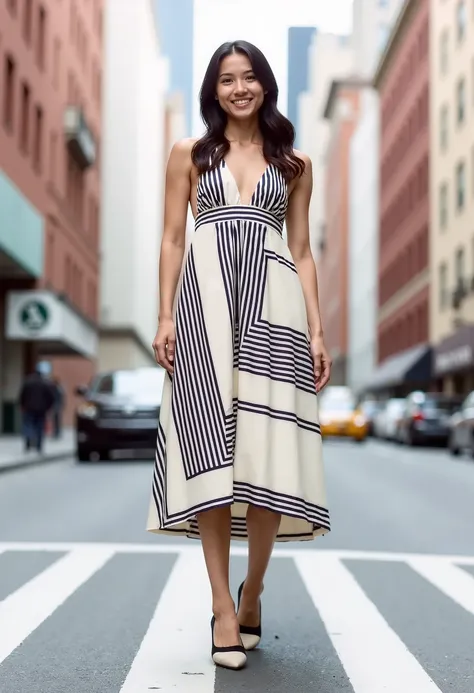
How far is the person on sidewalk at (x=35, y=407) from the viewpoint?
21.4 m

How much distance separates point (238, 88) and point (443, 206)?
147 ft

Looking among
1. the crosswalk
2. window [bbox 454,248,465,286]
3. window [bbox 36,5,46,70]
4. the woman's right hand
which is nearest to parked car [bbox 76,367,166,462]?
the crosswalk

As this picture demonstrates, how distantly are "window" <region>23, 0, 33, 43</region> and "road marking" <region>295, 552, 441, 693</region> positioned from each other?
2790 centimetres

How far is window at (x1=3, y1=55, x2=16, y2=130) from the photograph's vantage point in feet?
95.6

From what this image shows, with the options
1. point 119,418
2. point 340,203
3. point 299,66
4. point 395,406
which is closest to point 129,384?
point 119,418

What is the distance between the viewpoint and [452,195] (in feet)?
150

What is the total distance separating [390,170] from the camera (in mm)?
64562

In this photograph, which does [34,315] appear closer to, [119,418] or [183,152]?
[119,418]

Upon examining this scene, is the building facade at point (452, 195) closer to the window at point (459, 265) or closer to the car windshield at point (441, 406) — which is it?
the window at point (459, 265)

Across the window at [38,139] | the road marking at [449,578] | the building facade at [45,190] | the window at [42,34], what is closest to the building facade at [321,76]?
the building facade at [45,190]

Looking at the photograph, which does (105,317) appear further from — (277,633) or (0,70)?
(277,633)

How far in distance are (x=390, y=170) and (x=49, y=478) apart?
5167cm

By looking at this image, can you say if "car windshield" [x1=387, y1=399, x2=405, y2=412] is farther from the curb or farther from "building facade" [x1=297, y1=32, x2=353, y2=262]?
"building facade" [x1=297, y1=32, x2=353, y2=262]

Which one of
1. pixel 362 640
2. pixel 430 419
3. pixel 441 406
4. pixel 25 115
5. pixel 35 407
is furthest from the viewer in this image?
pixel 25 115
